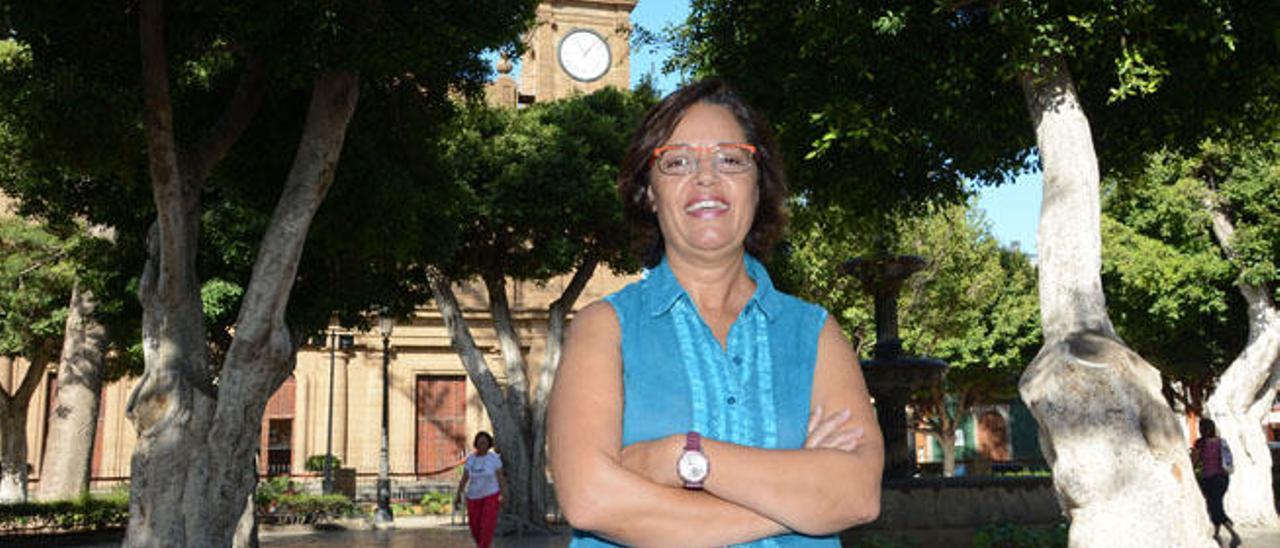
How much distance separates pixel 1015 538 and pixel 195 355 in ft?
26.3

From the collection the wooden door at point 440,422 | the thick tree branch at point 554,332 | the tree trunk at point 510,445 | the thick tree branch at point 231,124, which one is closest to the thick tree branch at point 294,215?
the thick tree branch at point 231,124

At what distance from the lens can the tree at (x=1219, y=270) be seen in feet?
65.7

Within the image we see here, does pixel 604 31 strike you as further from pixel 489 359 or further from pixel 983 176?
pixel 983 176

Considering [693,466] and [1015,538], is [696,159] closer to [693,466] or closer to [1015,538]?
[693,466]

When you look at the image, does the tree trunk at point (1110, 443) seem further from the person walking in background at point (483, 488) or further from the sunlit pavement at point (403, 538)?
the sunlit pavement at point (403, 538)

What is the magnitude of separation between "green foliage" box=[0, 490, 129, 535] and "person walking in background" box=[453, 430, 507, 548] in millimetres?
9123

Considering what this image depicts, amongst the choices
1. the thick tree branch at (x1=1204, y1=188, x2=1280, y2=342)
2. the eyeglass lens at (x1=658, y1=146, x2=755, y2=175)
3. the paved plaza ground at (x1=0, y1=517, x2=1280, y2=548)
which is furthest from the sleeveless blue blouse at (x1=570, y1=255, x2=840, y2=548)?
the thick tree branch at (x1=1204, y1=188, x2=1280, y2=342)

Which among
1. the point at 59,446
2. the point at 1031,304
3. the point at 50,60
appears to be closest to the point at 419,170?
the point at 50,60

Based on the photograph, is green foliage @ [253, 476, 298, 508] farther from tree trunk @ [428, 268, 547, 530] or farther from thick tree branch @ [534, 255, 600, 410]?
thick tree branch @ [534, 255, 600, 410]

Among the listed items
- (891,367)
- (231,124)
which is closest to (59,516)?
(231,124)

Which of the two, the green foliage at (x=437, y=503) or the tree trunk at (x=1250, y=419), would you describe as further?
the green foliage at (x=437, y=503)

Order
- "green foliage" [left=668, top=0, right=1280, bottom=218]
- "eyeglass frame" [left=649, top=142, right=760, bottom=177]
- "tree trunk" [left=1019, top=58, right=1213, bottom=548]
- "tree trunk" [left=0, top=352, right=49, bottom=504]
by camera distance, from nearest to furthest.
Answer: "eyeglass frame" [left=649, top=142, right=760, bottom=177], "tree trunk" [left=1019, top=58, right=1213, bottom=548], "green foliage" [left=668, top=0, right=1280, bottom=218], "tree trunk" [left=0, top=352, right=49, bottom=504]

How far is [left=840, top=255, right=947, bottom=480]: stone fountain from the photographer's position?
42.6 feet

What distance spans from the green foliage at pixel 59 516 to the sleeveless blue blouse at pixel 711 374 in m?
19.1
